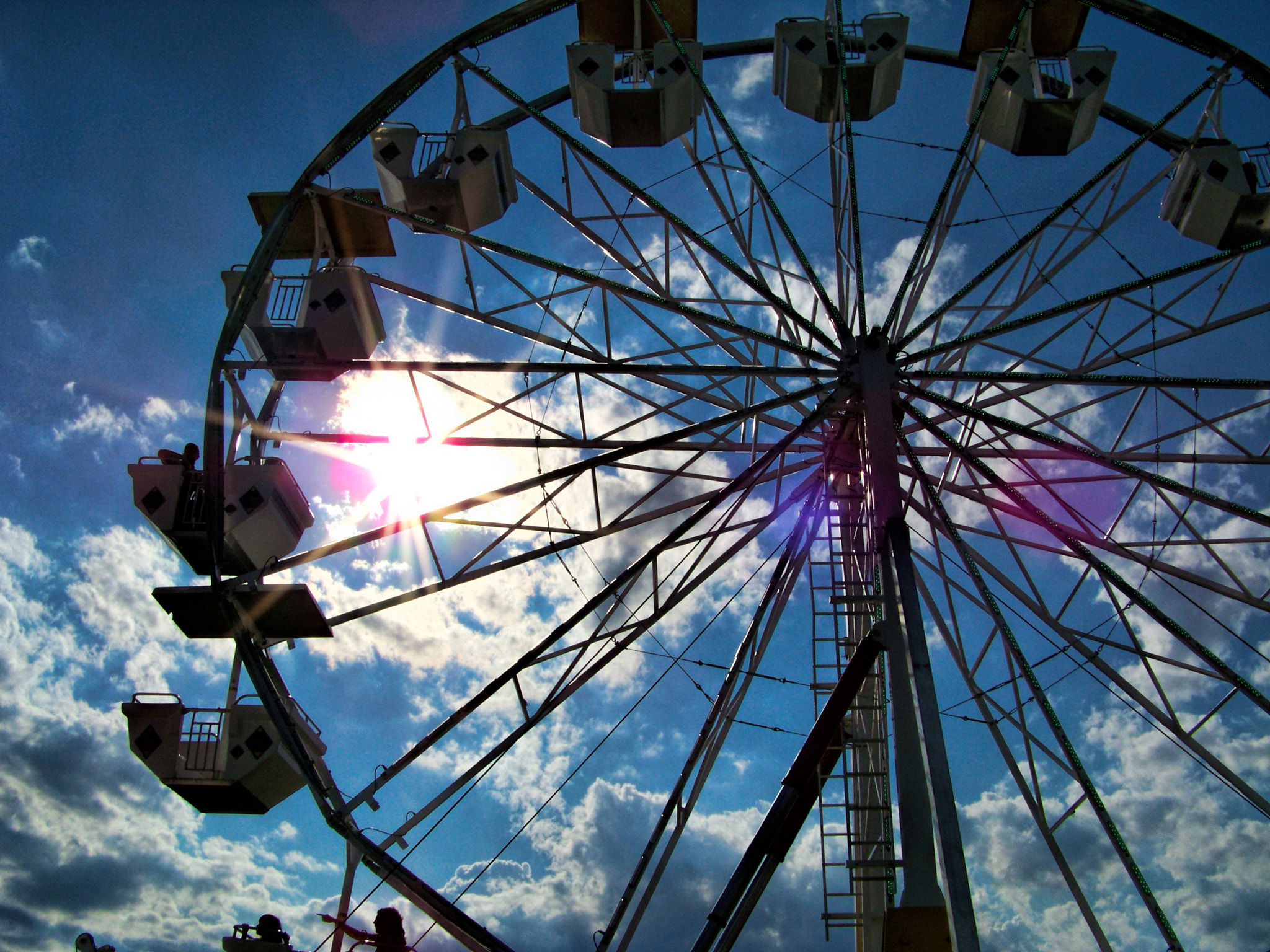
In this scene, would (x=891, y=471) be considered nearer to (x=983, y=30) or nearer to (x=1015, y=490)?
(x=1015, y=490)

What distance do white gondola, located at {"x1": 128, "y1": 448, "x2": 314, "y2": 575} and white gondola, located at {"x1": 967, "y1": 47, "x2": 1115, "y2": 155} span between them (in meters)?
10.6

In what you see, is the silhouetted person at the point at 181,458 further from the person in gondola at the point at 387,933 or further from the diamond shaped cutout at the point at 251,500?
the person in gondola at the point at 387,933

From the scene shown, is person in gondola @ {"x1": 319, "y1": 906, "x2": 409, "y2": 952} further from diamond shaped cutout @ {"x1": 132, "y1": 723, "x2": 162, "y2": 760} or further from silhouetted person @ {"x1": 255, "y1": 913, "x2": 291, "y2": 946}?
diamond shaped cutout @ {"x1": 132, "y1": 723, "x2": 162, "y2": 760}

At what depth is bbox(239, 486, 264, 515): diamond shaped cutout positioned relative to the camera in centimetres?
1273

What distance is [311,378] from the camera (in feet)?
43.5

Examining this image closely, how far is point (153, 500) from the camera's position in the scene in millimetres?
12578

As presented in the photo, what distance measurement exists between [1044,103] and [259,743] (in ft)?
43.7

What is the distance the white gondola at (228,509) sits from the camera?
12508 millimetres

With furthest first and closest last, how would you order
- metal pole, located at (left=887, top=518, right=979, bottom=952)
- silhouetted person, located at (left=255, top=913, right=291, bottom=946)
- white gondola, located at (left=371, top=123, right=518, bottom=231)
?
white gondola, located at (left=371, top=123, right=518, bottom=231), silhouetted person, located at (left=255, top=913, right=291, bottom=946), metal pole, located at (left=887, top=518, right=979, bottom=952)

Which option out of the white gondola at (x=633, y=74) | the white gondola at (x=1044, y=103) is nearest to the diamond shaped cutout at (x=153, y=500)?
the white gondola at (x=633, y=74)

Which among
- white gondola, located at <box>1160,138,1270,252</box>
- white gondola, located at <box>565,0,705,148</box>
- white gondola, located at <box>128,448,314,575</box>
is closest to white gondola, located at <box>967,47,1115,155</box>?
white gondola, located at <box>1160,138,1270,252</box>

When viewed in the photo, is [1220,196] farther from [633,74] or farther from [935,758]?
[935,758]

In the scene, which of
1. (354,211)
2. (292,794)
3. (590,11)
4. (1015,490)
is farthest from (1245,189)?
(292,794)

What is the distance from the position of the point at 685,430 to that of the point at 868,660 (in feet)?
10.4
